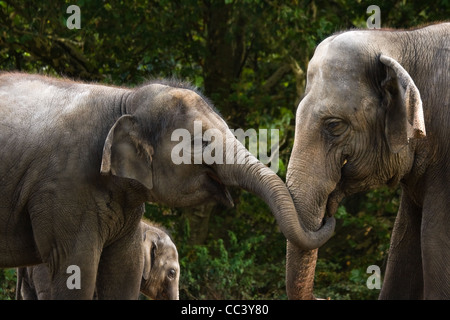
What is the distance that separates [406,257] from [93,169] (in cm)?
220

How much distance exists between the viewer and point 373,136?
6867mm

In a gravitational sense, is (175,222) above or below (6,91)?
below

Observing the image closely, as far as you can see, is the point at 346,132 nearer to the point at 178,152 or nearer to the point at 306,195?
the point at 306,195

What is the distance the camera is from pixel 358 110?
6812mm

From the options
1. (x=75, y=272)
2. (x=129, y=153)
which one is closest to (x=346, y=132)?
(x=129, y=153)

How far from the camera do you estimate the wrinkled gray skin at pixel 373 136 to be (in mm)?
6734

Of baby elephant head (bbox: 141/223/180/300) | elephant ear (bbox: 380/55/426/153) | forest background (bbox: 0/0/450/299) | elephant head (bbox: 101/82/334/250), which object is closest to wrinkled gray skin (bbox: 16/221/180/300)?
baby elephant head (bbox: 141/223/180/300)

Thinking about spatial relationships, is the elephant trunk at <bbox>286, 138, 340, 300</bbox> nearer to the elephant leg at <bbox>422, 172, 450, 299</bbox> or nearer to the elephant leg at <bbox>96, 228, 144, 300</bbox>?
the elephant leg at <bbox>422, 172, 450, 299</bbox>

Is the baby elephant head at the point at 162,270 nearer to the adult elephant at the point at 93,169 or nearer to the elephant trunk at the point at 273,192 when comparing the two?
the adult elephant at the point at 93,169

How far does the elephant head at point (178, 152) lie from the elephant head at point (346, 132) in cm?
27

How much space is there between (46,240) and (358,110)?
81.5 inches
